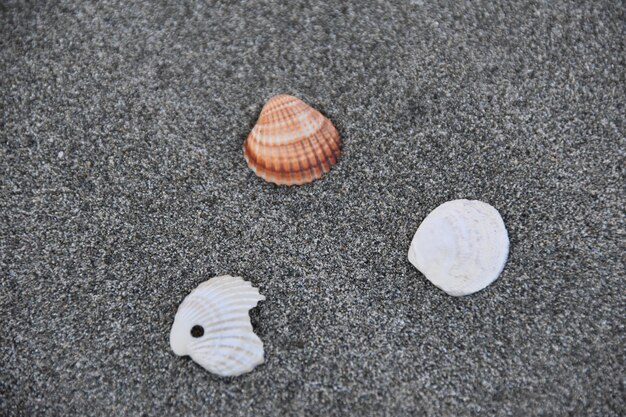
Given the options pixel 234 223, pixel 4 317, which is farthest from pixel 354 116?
pixel 4 317

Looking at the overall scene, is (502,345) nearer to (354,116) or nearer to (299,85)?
(354,116)

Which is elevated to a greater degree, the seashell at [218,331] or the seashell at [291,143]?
the seashell at [291,143]

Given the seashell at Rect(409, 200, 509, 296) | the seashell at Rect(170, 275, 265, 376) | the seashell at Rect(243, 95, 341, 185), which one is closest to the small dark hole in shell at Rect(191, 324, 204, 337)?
the seashell at Rect(170, 275, 265, 376)

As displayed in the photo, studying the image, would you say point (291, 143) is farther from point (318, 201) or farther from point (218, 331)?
point (218, 331)

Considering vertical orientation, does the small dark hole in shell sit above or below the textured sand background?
below

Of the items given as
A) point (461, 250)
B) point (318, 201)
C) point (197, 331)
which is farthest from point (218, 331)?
point (461, 250)

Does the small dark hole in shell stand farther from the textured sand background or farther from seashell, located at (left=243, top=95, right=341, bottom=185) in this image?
seashell, located at (left=243, top=95, right=341, bottom=185)

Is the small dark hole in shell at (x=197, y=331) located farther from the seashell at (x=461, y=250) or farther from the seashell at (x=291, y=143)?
the seashell at (x=461, y=250)

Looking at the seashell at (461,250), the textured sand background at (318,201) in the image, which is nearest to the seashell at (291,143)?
the textured sand background at (318,201)
